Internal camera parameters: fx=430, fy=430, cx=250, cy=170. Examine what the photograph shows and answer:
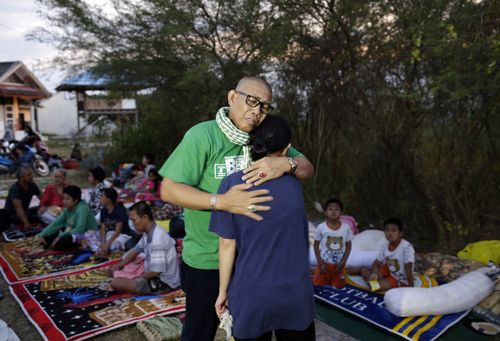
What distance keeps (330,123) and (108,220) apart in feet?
12.2

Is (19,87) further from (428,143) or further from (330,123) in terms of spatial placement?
(428,143)

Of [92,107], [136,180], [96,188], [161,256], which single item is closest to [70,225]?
[96,188]

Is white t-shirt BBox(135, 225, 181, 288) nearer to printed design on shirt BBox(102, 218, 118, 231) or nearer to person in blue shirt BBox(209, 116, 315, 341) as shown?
printed design on shirt BBox(102, 218, 118, 231)

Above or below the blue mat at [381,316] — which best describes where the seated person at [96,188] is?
above

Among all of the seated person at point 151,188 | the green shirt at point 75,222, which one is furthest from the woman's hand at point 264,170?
the seated person at point 151,188

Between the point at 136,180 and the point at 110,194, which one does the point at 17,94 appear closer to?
the point at 136,180

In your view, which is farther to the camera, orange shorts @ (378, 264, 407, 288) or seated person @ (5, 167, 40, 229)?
seated person @ (5, 167, 40, 229)

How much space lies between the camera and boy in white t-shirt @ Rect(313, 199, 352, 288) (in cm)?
439

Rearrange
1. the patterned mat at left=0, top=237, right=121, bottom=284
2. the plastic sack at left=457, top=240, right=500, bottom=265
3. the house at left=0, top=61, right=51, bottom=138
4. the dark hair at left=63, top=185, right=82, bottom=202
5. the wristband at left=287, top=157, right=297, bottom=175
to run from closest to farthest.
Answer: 1. the wristband at left=287, top=157, right=297, bottom=175
2. the plastic sack at left=457, top=240, right=500, bottom=265
3. the patterned mat at left=0, top=237, right=121, bottom=284
4. the dark hair at left=63, top=185, right=82, bottom=202
5. the house at left=0, top=61, right=51, bottom=138

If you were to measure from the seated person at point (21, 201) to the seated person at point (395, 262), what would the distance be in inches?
213

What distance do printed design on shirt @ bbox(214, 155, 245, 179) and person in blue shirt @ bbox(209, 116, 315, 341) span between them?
0.15m

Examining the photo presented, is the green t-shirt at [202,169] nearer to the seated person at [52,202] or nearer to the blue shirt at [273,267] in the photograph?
the blue shirt at [273,267]

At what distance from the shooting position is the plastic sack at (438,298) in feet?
11.9

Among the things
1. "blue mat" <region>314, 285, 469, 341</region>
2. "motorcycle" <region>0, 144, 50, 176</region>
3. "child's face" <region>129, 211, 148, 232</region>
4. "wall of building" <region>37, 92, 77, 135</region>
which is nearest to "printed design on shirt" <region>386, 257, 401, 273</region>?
"blue mat" <region>314, 285, 469, 341</region>
